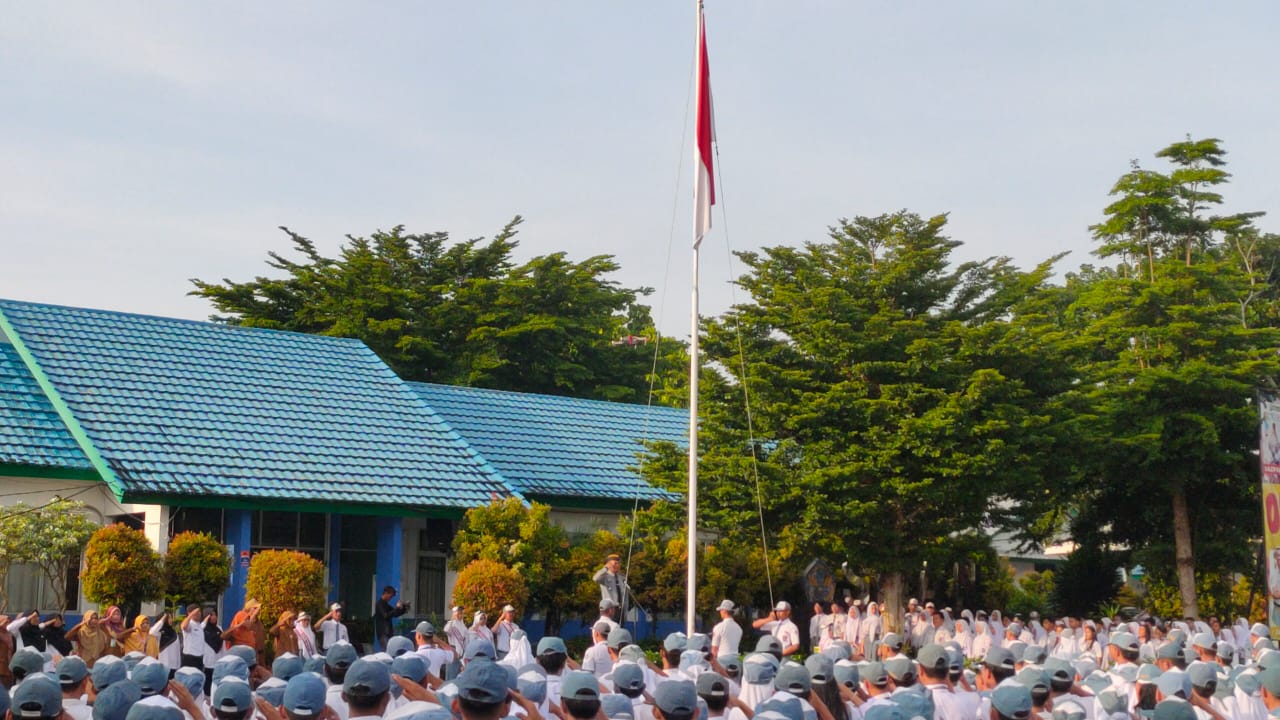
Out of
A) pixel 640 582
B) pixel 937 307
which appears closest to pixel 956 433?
pixel 937 307

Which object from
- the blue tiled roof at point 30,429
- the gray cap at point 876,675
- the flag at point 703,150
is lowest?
the gray cap at point 876,675

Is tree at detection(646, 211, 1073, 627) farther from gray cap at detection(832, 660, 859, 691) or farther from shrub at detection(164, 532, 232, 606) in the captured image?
gray cap at detection(832, 660, 859, 691)

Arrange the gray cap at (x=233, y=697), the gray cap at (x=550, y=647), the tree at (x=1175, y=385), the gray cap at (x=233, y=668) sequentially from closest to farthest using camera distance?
the gray cap at (x=233, y=697) < the gray cap at (x=233, y=668) < the gray cap at (x=550, y=647) < the tree at (x=1175, y=385)

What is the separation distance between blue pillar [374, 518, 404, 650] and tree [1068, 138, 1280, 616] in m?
17.0

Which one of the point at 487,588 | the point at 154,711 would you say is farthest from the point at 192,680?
the point at 487,588

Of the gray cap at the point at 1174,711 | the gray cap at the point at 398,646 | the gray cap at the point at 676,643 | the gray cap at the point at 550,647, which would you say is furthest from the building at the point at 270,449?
the gray cap at the point at 1174,711

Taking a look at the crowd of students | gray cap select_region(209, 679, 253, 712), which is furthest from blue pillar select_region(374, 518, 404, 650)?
gray cap select_region(209, 679, 253, 712)

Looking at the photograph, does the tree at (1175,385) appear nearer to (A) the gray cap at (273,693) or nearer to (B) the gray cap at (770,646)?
(B) the gray cap at (770,646)

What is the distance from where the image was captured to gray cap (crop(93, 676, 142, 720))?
293 inches

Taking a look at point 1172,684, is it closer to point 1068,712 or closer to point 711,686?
point 1068,712

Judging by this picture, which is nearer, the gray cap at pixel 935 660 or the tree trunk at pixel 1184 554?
the gray cap at pixel 935 660

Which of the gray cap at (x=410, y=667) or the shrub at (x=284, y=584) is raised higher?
the gray cap at (x=410, y=667)

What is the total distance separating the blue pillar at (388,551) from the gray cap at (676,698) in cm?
1896

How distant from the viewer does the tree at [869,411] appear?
28.9 m
